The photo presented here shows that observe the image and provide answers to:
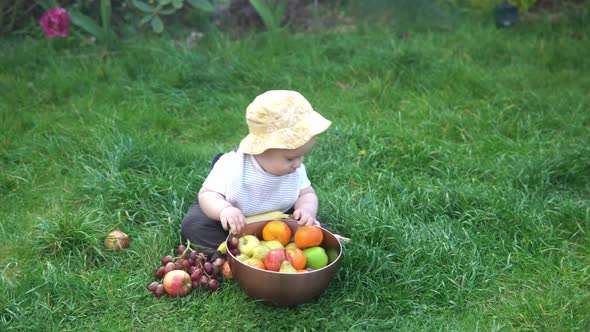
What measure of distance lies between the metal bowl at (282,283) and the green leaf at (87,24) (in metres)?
3.57

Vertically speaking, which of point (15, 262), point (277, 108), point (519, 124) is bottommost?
point (519, 124)

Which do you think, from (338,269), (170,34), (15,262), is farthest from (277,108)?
(170,34)

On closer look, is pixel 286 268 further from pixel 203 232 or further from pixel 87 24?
pixel 87 24

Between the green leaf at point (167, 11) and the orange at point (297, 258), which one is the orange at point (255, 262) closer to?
the orange at point (297, 258)

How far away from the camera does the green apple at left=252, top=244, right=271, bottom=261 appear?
2746mm

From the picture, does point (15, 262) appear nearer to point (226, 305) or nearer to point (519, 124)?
point (226, 305)

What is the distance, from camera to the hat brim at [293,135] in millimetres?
2758

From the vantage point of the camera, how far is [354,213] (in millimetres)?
3336

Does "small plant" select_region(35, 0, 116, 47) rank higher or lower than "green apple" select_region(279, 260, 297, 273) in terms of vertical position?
higher

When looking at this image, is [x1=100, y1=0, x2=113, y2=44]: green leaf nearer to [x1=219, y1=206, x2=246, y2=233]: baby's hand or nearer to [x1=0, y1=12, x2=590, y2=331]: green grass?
[x1=0, y1=12, x2=590, y2=331]: green grass

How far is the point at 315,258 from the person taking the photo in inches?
111

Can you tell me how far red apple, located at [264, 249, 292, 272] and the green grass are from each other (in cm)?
25

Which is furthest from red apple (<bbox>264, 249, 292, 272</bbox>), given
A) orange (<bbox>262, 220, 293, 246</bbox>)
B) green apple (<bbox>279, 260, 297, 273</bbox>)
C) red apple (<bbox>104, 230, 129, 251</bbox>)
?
red apple (<bbox>104, 230, 129, 251</bbox>)

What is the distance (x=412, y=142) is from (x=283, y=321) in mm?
1916
